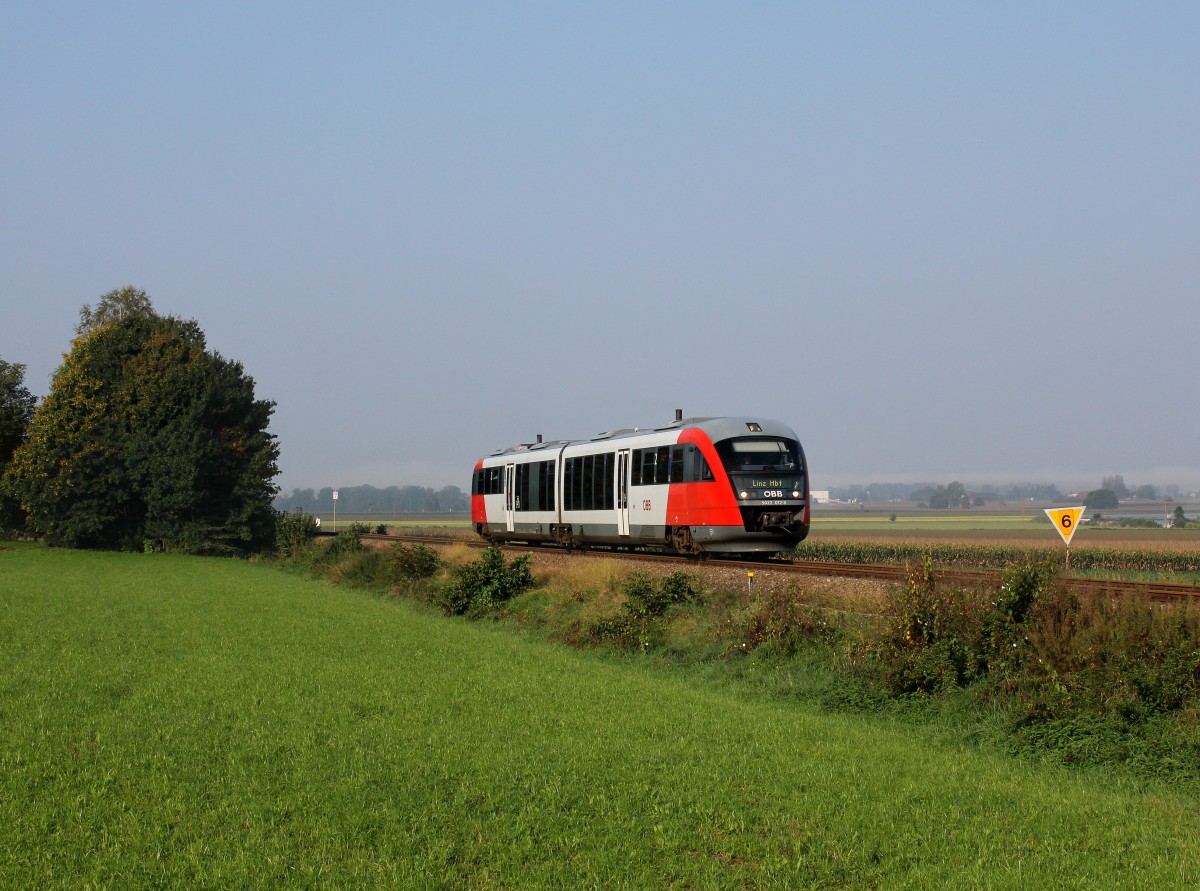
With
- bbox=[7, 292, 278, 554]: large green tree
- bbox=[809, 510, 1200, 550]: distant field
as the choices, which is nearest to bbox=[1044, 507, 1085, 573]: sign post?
bbox=[809, 510, 1200, 550]: distant field

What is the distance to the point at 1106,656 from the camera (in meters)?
12.4

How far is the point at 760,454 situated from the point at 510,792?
1964 cm

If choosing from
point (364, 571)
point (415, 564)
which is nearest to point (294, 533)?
point (364, 571)

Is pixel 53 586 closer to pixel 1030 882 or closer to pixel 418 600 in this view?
pixel 418 600

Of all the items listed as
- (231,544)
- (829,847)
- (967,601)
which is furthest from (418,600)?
(231,544)

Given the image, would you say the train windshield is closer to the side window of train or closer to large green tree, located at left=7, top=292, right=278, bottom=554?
the side window of train

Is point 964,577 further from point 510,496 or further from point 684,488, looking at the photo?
point 510,496

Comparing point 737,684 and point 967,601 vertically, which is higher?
point 967,601

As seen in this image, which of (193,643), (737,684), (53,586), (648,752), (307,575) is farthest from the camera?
(307,575)

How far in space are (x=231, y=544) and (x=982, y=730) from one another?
172 ft

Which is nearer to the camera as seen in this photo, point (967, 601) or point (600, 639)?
point (967, 601)

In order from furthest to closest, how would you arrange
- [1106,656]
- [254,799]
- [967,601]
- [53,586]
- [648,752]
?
1. [53,586]
2. [967,601]
3. [1106,656]
4. [648,752]
5. [254,799]

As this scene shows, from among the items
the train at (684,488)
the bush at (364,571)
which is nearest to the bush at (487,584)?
the train at (684,488)

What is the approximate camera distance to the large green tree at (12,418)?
68562 mm
